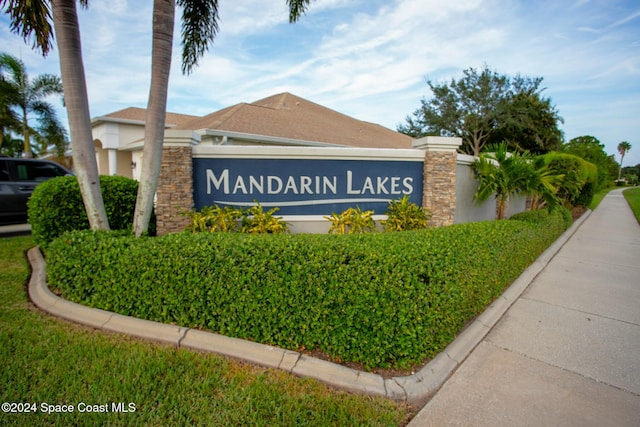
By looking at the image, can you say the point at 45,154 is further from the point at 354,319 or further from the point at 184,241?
the point at 354,319

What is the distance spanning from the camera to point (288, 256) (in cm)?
308

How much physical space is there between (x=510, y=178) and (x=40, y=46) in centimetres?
827

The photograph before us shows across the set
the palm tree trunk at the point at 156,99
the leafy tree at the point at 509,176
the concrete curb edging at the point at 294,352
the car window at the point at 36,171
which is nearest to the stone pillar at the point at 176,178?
the palm tree trunk at the point at 156,99

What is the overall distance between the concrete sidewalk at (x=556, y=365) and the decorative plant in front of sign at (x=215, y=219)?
11.4 ft

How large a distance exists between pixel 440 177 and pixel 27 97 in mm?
23317

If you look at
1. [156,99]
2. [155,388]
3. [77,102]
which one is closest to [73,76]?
[77,102]

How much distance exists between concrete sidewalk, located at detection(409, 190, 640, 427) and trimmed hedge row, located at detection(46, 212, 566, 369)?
0.44 meters

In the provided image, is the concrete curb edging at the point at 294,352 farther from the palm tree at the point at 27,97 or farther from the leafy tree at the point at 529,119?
the leafy tree at the point at 529,119

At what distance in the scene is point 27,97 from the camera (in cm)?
1817

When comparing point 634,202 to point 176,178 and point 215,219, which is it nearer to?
point 215,219

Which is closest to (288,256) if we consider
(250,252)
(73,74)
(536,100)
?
(250,252)

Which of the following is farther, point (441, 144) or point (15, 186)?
point (15, 186)

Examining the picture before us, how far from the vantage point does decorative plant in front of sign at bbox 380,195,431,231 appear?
17.7 ft

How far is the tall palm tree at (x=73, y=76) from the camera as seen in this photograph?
3.88 metres
